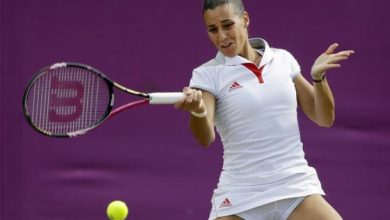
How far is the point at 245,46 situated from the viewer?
14.0 ft

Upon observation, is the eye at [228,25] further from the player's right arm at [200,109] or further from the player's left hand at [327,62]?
the player's left hand at [327,62]

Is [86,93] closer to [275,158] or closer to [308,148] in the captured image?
[275,158]

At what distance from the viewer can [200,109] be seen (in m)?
3.85

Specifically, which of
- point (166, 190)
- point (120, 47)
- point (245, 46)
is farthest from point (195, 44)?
point (245, 46)

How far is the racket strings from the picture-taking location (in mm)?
4031

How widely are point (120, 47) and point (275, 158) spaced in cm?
177

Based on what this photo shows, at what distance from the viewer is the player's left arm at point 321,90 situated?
408 cm

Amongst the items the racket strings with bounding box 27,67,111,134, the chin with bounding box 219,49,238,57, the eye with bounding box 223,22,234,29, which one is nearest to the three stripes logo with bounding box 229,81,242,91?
the chin with bounding box 219,49,238,57

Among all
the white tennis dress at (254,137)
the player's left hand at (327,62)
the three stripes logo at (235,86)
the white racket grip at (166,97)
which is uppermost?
the player's left hand at (327,62)

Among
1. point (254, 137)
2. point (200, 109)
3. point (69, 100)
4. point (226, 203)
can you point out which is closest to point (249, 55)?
point (254, 137)

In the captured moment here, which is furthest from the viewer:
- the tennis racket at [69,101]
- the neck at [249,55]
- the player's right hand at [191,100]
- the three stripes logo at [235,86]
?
the neck at [249,55]

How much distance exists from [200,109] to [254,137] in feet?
1.11

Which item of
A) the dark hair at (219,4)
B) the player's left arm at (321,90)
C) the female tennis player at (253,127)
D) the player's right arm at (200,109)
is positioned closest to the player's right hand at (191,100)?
the player's right arm at (200,109)

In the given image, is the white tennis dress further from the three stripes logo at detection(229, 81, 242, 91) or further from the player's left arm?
the player's left arm
